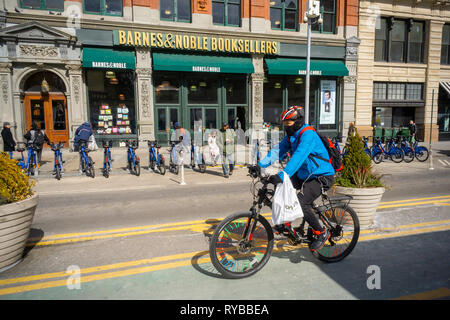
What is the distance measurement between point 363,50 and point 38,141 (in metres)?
21.4

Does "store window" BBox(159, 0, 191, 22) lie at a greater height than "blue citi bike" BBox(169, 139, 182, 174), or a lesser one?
greater

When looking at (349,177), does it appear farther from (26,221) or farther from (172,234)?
(26,221)

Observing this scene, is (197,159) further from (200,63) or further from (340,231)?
(340,231)

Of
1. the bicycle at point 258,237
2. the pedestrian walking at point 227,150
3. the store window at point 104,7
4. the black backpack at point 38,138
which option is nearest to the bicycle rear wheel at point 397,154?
the pedestrian walking at point 227,150

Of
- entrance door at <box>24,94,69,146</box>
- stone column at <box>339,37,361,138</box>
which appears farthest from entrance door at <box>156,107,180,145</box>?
stone column at <box>339,37,361,138</box>

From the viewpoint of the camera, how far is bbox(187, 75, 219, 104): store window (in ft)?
64.9

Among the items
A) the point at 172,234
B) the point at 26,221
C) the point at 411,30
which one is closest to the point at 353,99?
the point at 411,30

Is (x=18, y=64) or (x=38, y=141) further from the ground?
(x=18, y=64)

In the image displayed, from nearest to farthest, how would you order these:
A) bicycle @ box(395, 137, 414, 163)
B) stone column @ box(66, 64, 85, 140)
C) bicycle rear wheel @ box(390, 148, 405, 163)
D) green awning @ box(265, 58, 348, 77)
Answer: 1. bicycle rear wheel @ box(390, 148, 405, 163)
2. bicycle @ box(395, 137, 414, 163)
3. stone column @ box(66, 64, 85, 140)
4. green awning @ box(265, 58, 348, 77)

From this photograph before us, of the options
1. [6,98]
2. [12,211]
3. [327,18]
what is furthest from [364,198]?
[327,18]

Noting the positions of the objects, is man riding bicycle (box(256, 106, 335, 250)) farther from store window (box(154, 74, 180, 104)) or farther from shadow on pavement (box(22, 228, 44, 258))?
store window (box(154, 74, 180, 104))

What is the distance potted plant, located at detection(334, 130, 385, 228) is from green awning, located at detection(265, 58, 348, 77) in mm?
15738

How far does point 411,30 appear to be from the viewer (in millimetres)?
23734

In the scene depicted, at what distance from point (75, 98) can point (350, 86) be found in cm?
1826
